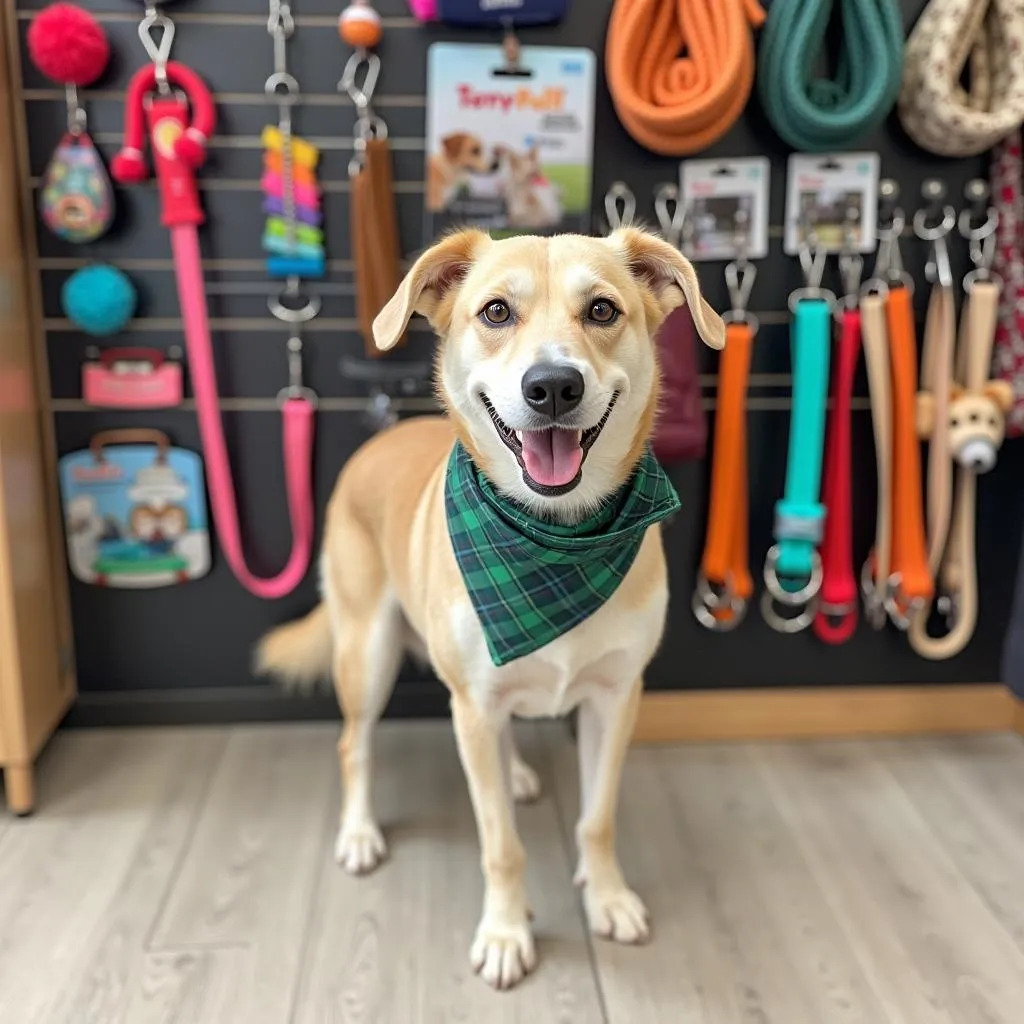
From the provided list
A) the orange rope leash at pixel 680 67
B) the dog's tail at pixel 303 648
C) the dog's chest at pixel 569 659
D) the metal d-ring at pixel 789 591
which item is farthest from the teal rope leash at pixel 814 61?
the dog's tail at pixel 303 648

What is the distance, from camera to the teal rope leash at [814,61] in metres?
1.62

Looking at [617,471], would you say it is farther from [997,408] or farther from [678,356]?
[997,408]

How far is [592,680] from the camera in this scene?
1.41 meters

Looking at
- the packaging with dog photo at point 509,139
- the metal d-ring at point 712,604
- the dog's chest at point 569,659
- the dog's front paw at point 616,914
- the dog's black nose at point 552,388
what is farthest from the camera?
the metal d-ring at point 712,604

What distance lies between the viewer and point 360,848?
1644mm

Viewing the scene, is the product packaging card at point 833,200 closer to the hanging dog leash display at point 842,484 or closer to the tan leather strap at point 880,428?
the hanging dog leash display at point 842,484

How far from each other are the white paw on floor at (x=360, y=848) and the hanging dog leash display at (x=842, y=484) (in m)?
1.00

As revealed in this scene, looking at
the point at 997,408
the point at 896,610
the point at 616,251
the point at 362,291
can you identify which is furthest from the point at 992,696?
the point at 362,291

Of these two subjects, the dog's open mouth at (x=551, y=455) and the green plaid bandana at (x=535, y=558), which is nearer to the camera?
the dog's open mouth at (x=551, y=455)

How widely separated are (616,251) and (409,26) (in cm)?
74

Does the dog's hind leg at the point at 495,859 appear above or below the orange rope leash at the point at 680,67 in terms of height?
below

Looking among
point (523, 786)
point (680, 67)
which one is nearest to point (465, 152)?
point (680, 67)

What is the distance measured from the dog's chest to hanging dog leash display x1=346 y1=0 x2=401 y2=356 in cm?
65

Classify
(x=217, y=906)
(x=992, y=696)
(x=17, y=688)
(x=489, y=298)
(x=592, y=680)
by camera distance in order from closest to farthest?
(x=489, y=298) → (x=592, y=680) → (x=217, y=906) → (x=17, y=688) → (x=992, y=696)
